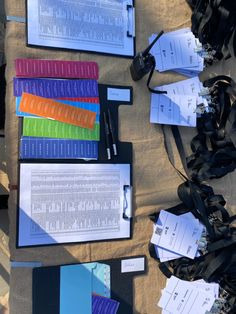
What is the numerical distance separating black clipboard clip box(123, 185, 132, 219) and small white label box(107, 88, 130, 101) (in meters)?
0.22

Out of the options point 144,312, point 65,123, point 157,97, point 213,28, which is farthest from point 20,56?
point 144,312

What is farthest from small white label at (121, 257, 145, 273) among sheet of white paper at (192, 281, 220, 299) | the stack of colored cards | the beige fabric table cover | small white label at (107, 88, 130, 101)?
small white label at (107, 88, 130, 101)

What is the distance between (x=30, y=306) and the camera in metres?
0.86

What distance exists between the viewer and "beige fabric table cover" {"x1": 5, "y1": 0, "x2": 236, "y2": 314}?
858 millimetres

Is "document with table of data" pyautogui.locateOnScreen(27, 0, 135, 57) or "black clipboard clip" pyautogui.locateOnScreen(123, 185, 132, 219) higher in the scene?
"document with table of data" pyautogui.locateOnScreen(27, 0, 135, 57)

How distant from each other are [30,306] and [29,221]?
20cm

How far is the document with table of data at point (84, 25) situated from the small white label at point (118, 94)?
0.32 feet

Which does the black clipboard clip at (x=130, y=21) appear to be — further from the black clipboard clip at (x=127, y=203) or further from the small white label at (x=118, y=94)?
the black clipboard clip at (x=127, y=203)

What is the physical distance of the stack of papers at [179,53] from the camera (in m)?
0.99

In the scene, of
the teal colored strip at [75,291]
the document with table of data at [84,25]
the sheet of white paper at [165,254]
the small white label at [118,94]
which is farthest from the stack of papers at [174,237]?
the document with table of data at [84,25]

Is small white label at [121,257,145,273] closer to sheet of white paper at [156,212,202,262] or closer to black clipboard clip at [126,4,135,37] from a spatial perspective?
sheet of white paper at [156,212,202,262]

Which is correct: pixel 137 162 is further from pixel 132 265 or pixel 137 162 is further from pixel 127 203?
pixel 132 265

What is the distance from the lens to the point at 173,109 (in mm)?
971

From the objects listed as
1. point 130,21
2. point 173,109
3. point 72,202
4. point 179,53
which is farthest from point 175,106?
point 72,202
